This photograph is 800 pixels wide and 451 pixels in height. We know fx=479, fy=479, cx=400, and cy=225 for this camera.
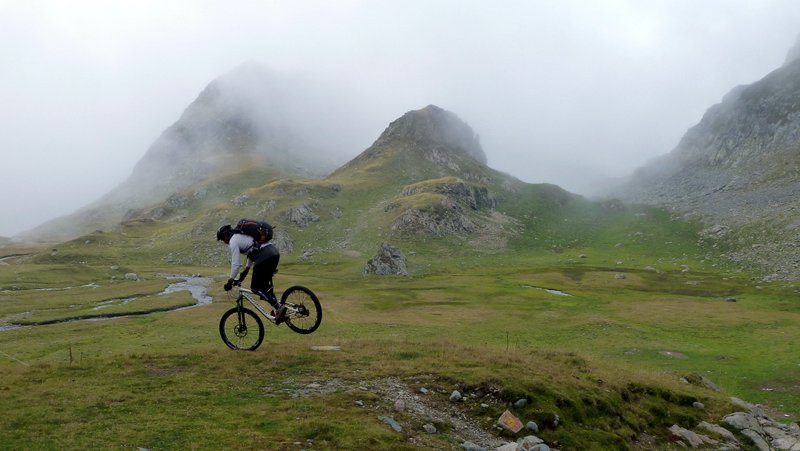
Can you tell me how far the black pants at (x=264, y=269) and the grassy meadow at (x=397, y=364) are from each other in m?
3.48

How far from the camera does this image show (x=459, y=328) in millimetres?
56156

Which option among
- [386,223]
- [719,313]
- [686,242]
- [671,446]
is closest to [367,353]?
[671,446]

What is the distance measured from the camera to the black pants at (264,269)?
69.5 ft

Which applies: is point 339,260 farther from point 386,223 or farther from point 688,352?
point 688,352

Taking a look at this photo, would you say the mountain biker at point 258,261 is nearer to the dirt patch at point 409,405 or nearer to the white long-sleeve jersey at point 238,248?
the white long-sleeve jersey at point 238,248

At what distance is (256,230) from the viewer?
21.0 metres

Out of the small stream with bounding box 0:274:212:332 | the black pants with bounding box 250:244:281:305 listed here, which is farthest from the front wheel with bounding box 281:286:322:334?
the small stream with bounding box 0:274:212:332

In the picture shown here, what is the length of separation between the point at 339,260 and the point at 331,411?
138798 mm

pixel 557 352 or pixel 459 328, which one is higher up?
pixel 557 352

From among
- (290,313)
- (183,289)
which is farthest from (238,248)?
(183,289)

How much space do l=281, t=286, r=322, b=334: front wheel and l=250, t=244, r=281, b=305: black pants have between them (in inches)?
38.3

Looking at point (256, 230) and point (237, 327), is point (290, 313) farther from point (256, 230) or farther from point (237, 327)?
point (256, 230)

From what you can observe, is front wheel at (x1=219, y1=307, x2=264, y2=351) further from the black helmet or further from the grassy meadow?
the black helmet

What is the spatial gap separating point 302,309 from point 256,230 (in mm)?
4159
